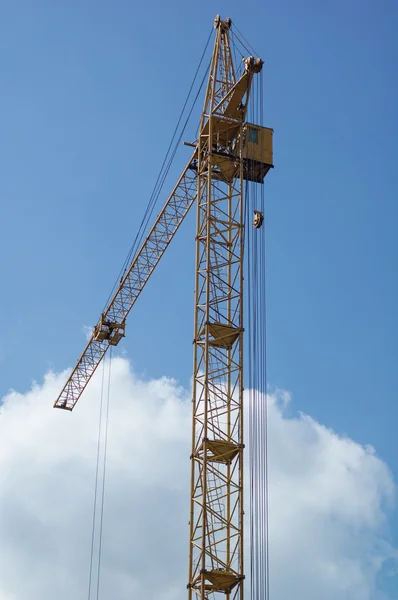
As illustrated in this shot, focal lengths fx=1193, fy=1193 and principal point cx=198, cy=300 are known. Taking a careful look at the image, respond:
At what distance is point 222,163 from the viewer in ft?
195

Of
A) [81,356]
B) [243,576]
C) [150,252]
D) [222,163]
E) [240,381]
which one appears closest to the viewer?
[243,576]

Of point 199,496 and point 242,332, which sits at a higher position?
point 242,332

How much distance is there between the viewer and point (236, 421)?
176 ft

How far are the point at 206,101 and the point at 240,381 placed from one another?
48.1 ft

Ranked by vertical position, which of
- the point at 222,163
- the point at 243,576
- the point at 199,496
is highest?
the point at 222,163

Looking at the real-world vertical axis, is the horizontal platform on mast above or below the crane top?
below

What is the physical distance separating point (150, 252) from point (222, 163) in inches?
625

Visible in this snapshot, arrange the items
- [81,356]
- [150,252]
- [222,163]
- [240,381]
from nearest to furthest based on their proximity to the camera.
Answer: [240,381] → [222,163] → [150,252] → [81,356]

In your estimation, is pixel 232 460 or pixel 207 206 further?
pixel 207 206

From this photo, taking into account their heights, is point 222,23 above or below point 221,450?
above

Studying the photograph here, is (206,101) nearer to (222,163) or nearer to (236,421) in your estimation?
(222,163)

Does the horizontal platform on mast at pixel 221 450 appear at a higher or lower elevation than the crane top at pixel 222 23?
lower

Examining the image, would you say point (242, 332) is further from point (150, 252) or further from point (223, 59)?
point (150, 252)

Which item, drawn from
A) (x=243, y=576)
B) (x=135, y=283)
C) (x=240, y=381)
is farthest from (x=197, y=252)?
(x=135, y=283)
